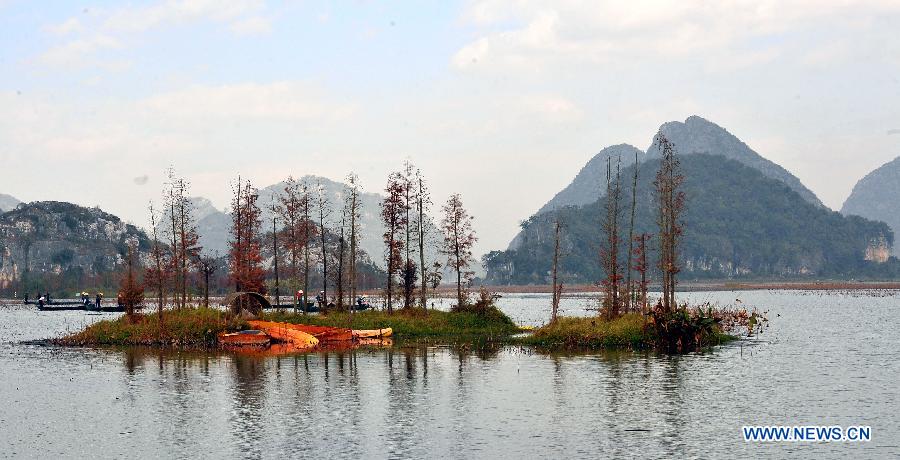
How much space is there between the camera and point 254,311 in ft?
288

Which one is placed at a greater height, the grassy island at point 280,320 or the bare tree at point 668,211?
the bare tree at point 668,211

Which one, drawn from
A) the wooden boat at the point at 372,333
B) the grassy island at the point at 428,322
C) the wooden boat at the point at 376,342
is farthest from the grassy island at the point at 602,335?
the wooden boat at the point at 372,333

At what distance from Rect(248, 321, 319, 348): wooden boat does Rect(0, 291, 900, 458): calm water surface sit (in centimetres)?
727

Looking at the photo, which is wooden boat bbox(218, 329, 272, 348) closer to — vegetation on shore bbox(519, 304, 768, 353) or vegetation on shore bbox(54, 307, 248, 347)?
vegetation on shore bbox(54, 307, 248, 347)

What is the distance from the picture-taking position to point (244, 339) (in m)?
72.5

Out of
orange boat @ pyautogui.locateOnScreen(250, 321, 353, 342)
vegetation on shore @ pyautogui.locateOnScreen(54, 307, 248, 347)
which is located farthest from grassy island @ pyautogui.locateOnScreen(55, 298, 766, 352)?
orange boat @ pyautogui.locateOnScreen(250, 321, 353, 342)

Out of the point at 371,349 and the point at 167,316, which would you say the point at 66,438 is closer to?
the point at 371,349

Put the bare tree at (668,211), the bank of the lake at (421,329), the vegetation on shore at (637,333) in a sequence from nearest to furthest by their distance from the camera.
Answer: the vegetation on shore at (637,333), the bank of the lake at (421,329), the bare tree at (668,211)

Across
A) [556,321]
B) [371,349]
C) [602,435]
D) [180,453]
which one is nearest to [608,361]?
[556,321]

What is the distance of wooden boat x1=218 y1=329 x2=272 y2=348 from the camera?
2840 inches

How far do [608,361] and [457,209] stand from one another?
1365 inches

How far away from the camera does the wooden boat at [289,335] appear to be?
72.1 metres

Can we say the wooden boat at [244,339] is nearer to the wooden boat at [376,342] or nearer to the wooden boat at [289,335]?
the wooden boat at [289,335]

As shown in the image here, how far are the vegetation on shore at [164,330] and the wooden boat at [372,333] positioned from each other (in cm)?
933
